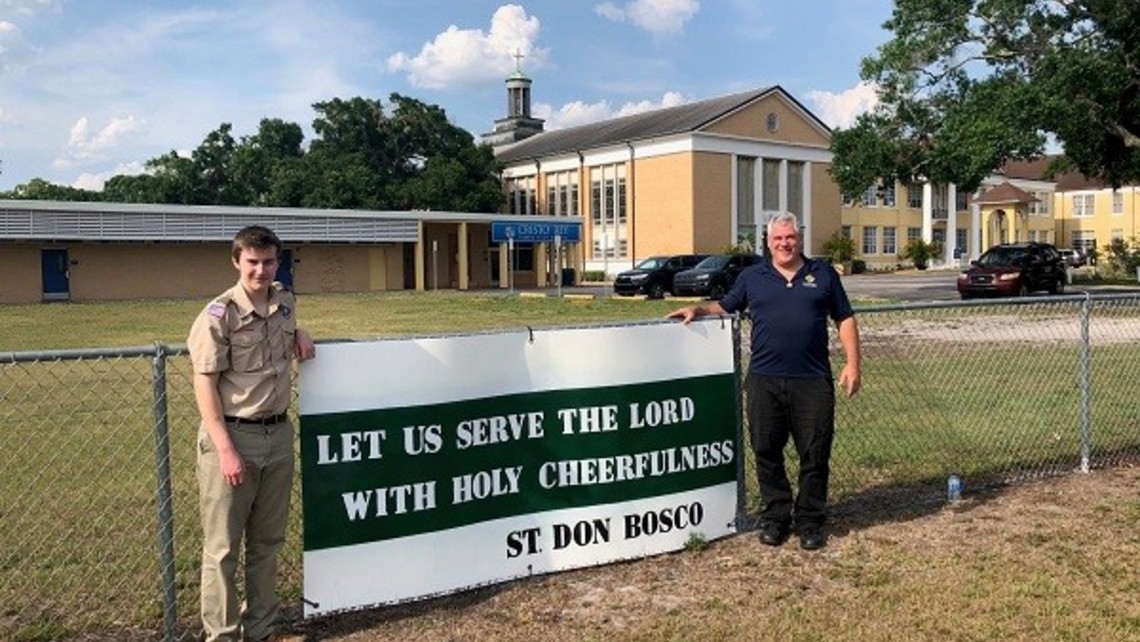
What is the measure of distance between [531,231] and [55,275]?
2005cm

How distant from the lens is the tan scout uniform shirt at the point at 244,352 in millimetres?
3736

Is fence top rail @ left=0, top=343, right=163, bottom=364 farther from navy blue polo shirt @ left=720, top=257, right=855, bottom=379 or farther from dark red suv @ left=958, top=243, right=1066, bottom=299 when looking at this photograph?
dark red suv @ left=958, top=243, right=1066, bottom=299

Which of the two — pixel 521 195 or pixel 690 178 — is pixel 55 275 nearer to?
pixel 690 178

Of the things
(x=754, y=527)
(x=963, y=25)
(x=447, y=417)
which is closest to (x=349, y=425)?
(x=447, y=417)

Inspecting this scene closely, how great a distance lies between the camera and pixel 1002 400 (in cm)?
1000

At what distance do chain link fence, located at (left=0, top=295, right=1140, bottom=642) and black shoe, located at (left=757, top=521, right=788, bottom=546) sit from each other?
756 mm

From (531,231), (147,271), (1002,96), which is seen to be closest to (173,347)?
(1002,96)

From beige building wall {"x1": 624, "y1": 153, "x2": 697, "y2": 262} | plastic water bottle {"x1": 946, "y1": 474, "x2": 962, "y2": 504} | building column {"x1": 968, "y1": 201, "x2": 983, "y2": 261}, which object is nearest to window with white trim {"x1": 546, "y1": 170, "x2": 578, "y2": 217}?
beige building wall {"x1": 624, "y1": 153, "x2": 697, "y2": 262}

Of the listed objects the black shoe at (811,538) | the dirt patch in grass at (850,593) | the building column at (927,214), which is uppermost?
the building column at (927,214)

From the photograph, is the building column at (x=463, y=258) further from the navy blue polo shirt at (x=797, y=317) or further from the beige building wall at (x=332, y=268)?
the navy blue polo shirt at (x=797, y=317)

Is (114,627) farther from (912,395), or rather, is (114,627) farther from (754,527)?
(912,395)

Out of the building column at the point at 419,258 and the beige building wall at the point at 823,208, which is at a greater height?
the beige building wall at the point at 823,208

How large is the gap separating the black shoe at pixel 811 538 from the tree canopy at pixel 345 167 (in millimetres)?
58116

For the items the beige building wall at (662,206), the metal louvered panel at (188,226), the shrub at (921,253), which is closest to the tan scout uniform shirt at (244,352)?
the metal louvered panel at (188,226)
